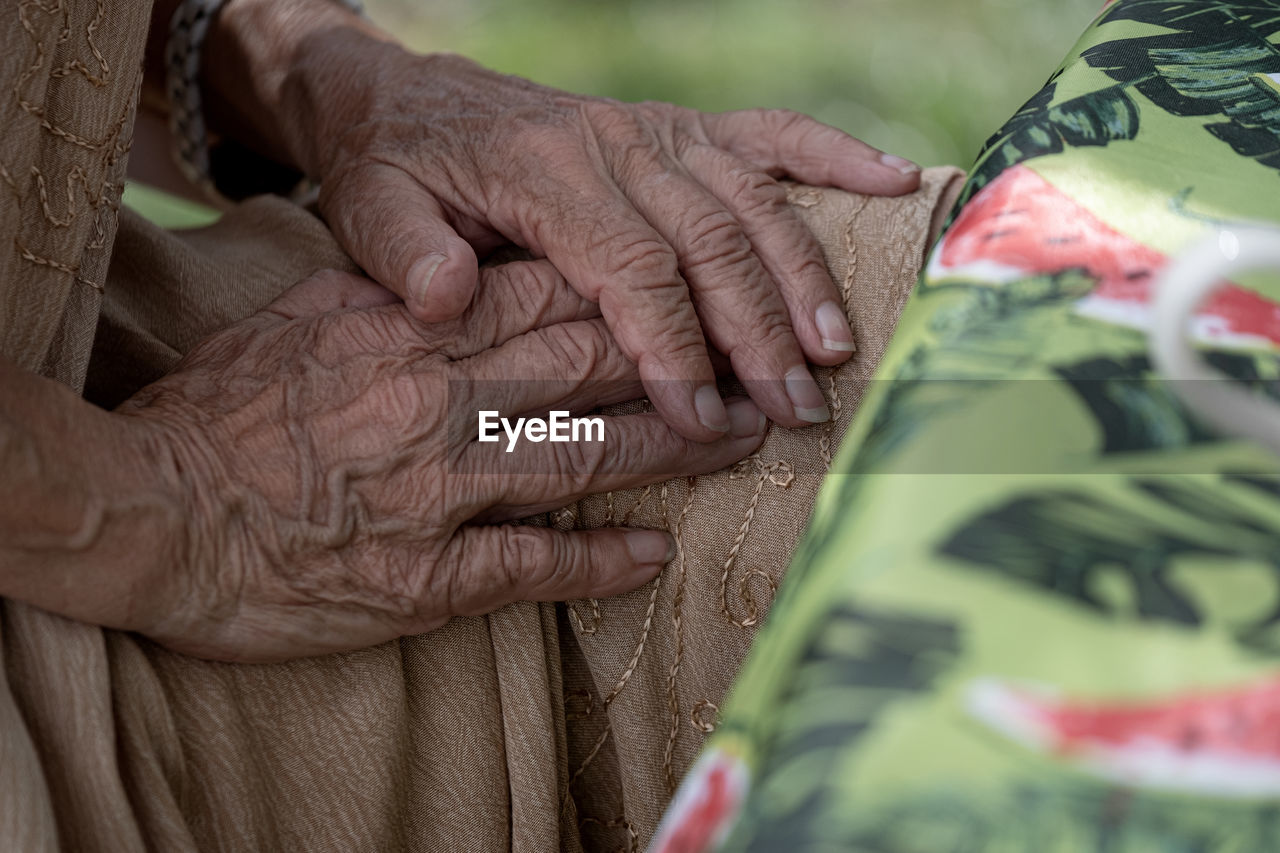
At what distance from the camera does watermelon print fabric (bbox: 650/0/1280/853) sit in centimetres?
33

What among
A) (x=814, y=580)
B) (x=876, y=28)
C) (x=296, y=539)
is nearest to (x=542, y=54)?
(x=876, y=28)

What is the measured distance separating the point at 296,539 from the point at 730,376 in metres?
0.31

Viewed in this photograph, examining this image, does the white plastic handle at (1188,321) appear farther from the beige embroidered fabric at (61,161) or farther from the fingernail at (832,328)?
the beige embroidered fabric at (61,161)

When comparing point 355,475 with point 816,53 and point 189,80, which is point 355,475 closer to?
point 189,80

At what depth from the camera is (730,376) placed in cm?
78

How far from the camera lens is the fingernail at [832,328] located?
2.39ft

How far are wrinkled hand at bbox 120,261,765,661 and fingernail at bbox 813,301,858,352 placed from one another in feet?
0.23

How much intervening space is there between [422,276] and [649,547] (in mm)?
233

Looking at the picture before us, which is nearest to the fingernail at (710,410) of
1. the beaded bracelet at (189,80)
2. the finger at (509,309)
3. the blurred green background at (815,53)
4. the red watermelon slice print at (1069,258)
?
the finger at (509,309)

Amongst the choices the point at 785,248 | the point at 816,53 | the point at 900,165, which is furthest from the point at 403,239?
the point at 816,53

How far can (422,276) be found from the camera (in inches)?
28.0

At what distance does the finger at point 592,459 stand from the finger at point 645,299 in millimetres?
19

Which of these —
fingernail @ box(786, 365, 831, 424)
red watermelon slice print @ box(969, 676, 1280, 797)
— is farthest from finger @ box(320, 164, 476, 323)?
red watermelon slice print @ box(969, 676, 1280, 797)

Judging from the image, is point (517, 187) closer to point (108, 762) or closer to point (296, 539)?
point (296, 539)
